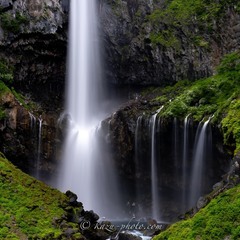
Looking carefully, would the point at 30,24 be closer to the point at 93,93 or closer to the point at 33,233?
the point at 93,93

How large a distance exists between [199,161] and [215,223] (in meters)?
9.08

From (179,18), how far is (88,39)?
8.11 metres

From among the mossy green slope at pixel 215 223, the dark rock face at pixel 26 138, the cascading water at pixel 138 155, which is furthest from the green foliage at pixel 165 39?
the mossy green slope at pixel 215 223

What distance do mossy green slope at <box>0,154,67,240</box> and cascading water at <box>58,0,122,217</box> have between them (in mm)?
6166

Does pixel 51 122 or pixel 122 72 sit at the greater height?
pixel 122 72

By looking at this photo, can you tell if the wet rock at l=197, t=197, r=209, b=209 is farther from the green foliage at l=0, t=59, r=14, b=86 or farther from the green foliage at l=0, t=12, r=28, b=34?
the green foliage at l=0, t=12, r=28, b=34

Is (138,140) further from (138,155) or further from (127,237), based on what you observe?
(127,237)

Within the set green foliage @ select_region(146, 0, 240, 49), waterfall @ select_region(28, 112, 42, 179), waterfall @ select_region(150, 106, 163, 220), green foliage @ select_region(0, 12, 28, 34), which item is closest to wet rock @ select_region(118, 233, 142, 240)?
waterfall @ select_region(150, 106, 163, 220)

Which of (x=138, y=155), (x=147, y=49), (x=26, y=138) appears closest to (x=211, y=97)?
(x=138, y=155)

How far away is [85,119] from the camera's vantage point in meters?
29.6

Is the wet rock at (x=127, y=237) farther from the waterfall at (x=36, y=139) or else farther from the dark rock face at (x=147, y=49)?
the dark rock face at (x=147, y=49)

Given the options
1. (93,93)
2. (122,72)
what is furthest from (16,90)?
(122,72)

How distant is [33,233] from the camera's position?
15.9 metres

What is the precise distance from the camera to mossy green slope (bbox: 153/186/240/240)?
44.1 ft
